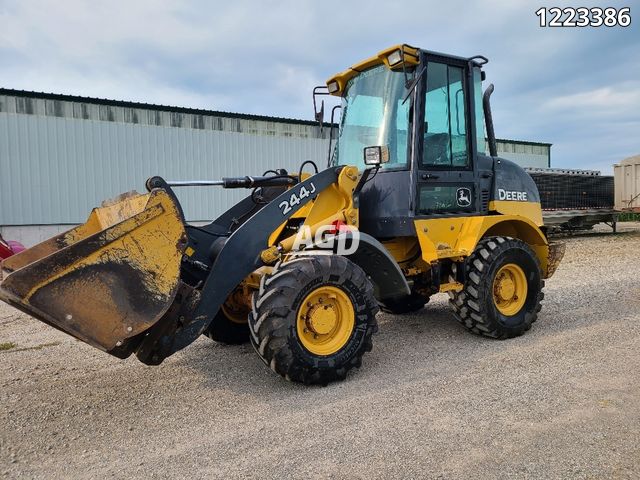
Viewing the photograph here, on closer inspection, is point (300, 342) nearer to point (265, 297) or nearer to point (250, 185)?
point (265, 297)

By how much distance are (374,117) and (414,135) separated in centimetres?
52

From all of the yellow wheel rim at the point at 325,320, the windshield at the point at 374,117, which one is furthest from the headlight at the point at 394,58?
the yellow wheel rim at the point at 325,320

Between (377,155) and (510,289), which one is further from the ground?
(377,155)

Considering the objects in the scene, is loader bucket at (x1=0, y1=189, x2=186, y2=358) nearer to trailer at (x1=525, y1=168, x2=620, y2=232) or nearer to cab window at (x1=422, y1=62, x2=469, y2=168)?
cab window at (x1=422, y1=62, x2=469, y2=168)

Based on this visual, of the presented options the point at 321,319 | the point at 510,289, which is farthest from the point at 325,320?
the point at 510,289

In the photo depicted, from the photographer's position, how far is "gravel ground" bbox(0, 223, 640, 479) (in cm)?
305

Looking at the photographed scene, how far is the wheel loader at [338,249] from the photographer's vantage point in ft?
11.6

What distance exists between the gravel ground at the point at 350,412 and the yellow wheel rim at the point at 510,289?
1.23 feet

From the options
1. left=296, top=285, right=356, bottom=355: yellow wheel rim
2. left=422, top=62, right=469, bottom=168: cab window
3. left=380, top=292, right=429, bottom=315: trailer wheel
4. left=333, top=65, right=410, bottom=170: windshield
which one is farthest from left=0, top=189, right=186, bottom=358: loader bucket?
left=380, top=292, right=429, bottom=315: trailer wheel

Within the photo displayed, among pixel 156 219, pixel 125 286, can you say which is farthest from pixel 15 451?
pixel 156 219

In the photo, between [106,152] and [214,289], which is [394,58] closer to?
[214,289]

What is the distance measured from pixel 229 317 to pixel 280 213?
1.56 metres

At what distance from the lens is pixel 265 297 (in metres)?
4.01

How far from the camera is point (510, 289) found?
229 inches
